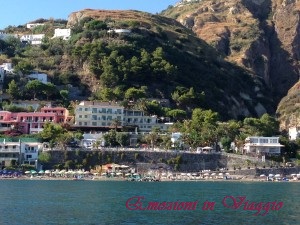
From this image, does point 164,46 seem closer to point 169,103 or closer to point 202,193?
point 169,103

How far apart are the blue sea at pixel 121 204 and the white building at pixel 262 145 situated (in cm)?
2421

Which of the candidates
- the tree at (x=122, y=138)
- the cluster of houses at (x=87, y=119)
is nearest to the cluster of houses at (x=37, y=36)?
the cluster of houses at (x=87, y=119)

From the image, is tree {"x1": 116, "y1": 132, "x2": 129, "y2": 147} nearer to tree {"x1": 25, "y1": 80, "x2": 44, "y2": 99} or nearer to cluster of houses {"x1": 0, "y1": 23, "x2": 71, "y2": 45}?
tree {"x1": 25, "y1": 80, "x2": 44, "y2": 99}

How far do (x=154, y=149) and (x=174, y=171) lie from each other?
402 cm

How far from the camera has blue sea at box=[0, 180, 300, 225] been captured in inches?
1576

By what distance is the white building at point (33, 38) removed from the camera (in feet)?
458

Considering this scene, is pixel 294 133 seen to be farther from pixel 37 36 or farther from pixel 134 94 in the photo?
pixel 37 36

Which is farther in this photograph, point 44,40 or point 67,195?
point 44,40

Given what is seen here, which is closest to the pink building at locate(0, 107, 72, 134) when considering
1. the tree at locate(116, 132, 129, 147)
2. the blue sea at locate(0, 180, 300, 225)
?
the tree at locate(116, 132, 129, 147)

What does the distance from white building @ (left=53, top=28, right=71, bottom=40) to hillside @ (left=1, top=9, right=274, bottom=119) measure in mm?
1763

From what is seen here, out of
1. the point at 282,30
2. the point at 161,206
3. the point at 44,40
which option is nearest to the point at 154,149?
the point at 161,206

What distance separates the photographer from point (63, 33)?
138 m

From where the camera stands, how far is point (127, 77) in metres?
115

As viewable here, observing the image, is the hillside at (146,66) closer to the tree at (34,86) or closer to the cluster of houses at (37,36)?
the cluster of houses at (37,36)
